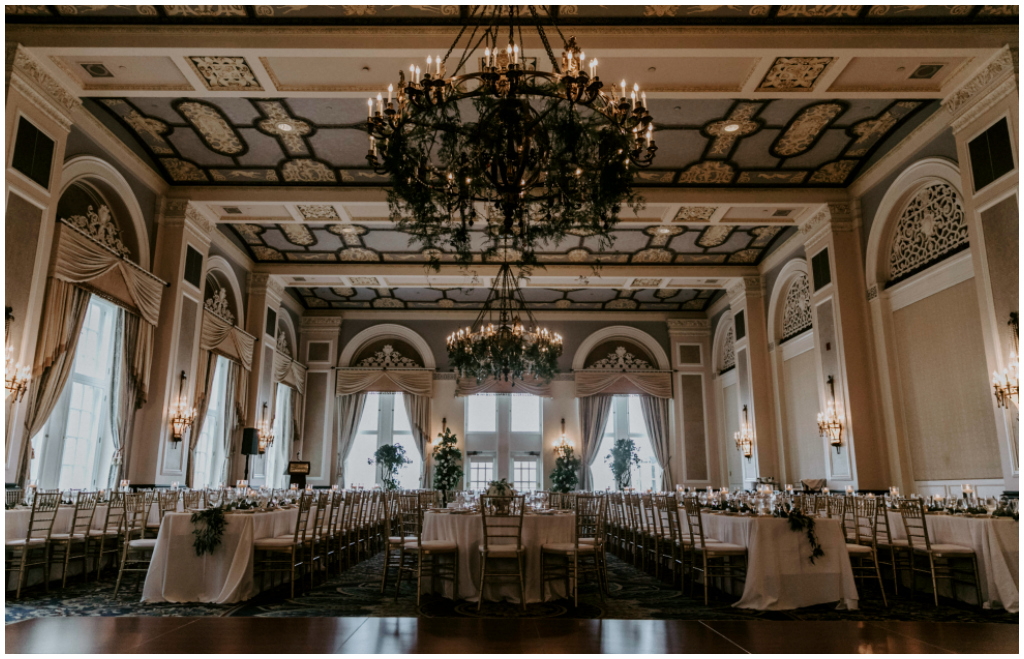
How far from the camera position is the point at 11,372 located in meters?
6.20

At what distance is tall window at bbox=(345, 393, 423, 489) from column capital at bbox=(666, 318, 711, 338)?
7.09 metres

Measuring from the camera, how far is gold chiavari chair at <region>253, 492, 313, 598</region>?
5.86m

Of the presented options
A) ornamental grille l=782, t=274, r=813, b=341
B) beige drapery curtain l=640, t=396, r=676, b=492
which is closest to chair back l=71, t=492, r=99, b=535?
ornamental grille l=782, t=274, r=813, b=341

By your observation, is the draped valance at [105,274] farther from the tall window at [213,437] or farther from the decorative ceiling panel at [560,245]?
the decorative ceiling panel at [560,245]

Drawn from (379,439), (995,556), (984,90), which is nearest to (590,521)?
(995,556)

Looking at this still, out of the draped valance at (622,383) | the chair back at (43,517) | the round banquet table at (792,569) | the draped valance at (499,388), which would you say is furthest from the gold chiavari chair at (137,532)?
the draped valance at (622,383)

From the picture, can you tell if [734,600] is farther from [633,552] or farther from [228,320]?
[228,320]

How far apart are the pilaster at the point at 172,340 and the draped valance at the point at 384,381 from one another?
588 cm

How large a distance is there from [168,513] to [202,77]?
4.59m

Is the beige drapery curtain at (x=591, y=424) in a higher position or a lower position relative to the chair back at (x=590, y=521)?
higher

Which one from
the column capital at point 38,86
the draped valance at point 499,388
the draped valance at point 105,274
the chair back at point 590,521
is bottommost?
the chair back at point 590,521

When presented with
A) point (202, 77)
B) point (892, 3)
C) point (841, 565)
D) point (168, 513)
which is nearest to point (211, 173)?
point (202, 77)

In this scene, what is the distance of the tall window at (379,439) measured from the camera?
52.5 feet

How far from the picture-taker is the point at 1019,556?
5180mm
